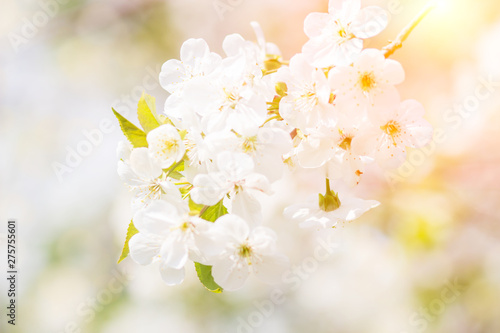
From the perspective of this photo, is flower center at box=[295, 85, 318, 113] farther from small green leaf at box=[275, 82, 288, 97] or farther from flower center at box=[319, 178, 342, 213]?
flower center at box=[319, 178, 342, 213]

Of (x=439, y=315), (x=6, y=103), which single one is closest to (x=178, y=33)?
(x=6, y=103)

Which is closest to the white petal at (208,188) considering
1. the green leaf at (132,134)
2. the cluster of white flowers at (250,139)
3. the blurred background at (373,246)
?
the cluster of white flowers at (250,139)

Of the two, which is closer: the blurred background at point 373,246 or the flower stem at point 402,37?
the flower stem at point 402,37

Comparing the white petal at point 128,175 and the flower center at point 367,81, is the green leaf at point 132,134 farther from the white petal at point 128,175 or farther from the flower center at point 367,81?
the flower center at point 367,81

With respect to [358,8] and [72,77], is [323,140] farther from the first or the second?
[72,77]

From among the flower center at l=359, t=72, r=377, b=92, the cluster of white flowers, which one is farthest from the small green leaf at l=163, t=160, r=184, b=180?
the flower center at l=359, t=72, r=377, b=92

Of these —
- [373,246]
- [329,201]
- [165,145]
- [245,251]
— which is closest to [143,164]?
[165,145]

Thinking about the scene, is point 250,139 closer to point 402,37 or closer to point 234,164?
point 234,164

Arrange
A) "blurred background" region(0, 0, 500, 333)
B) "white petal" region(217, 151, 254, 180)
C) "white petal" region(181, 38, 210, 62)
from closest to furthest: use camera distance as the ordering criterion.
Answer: "white petal" region(217, 151, 254, 180) < "white petal" region(181, 38, 210, 62) < "blurred background" region(0, 0, 500, 333)
